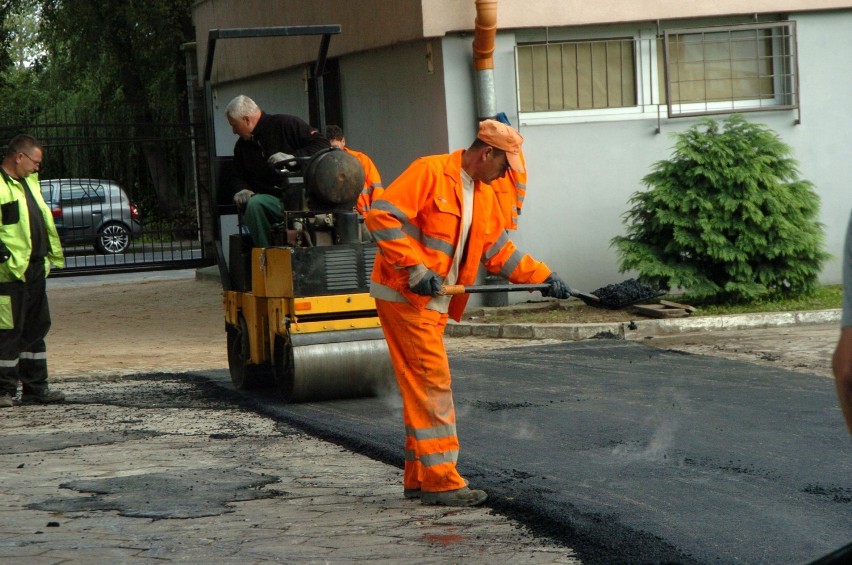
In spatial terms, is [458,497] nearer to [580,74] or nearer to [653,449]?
[653,449]

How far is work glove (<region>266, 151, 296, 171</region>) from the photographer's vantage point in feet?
28.5

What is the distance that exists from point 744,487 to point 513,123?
792cm

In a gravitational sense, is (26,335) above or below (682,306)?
above

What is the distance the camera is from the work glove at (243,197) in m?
9.09

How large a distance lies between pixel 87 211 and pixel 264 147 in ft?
51.2

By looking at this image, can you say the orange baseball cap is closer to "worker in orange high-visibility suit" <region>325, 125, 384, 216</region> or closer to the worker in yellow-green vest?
the worker in yellow-green vest

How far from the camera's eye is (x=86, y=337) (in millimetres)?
13516

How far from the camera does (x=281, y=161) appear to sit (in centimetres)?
868

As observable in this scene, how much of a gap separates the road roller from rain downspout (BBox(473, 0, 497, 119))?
4.40 metres

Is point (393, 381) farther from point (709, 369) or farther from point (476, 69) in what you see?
point (476, 69)

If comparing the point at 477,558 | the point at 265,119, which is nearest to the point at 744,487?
the point at 477,558

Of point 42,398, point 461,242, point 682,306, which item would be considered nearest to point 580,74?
point 682,306

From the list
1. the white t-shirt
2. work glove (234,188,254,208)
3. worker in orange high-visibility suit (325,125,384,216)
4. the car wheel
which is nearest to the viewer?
the white t-shirt

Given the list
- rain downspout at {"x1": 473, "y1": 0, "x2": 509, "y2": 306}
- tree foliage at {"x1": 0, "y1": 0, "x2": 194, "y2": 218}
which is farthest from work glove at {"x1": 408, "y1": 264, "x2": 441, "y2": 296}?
tree foliage at {"x1": 0, "y1": 0, "x2": 194, "y2": 218}
